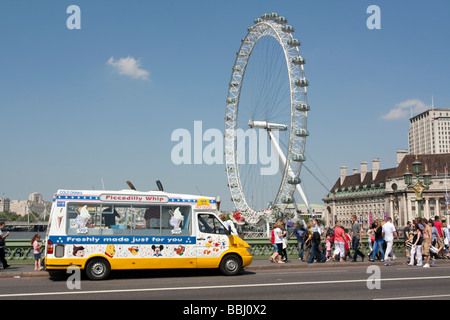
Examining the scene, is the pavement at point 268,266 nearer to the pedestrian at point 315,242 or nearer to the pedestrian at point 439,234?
the pedestrian at point 315,242

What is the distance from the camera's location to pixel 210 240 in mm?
18641

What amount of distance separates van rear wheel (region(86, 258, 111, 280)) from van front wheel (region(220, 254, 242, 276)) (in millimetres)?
4087

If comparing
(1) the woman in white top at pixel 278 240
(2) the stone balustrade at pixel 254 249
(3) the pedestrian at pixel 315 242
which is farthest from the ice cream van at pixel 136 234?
(2) the stone balustrade at pixel 254 249

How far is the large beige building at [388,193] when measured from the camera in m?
145

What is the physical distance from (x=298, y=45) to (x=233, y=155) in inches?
853

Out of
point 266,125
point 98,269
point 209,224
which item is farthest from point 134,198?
point 266,125

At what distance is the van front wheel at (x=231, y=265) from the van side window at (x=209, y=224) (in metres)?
0.99

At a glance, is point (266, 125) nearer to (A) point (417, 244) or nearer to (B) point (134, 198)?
(A) point (417, 244)

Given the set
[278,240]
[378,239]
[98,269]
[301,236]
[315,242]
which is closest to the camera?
[98,269]

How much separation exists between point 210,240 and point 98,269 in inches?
157

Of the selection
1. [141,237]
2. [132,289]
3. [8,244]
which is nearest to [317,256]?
[141,237]

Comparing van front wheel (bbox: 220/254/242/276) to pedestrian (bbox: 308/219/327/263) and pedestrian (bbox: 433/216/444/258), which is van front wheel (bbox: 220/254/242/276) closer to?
pedestrian (bbox: 308/219/327/263)

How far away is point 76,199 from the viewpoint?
57.3 feet

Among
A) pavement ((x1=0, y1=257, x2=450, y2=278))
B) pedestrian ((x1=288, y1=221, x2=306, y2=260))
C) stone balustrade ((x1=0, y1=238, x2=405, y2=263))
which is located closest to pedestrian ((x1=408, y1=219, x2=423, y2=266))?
pavement ((x1=0, y1=257, x2=450, y2=278))
